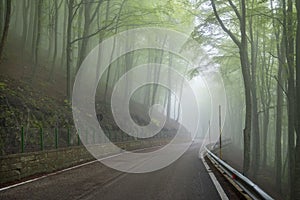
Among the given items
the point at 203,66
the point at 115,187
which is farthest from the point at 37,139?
Result: the point at 203,66

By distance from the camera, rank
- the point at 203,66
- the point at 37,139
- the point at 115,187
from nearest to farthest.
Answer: the point at 115,187 → the point at 37,139 → the point at 203,66

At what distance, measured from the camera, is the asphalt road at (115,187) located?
8.48m

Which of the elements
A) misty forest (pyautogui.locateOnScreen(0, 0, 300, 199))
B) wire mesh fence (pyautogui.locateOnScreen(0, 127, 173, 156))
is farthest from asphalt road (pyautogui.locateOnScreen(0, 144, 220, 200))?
misty forest (pyautogui.locateOnScreen(0, 0, 300, 199))

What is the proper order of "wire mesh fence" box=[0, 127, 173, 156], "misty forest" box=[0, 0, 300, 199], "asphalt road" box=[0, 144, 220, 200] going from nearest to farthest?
"asphalt road" box=[0, 144, 220, 200] < "wire mesh fence" box=[0, 127, 173, 156] < "misty forest" box=[0, 0, 300, 199]

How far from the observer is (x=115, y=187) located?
9789 millimetres

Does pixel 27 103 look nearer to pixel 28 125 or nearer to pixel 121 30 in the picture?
pixel 28 125

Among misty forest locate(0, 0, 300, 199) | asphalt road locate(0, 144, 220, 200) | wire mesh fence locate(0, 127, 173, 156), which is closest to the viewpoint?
asphalt road locate(0, 144, 220, 200)

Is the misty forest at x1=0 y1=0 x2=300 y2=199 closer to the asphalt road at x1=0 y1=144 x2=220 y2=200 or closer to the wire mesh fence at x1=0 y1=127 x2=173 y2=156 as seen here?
the wire mesh fence at x1=0 y1=127 x2=173 y2=156

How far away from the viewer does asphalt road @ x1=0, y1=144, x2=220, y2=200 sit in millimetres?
8477

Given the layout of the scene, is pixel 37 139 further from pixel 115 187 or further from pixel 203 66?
pixel 203 66

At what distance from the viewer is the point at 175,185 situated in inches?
412

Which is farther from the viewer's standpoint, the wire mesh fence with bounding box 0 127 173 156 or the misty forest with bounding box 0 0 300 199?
the misty forest with bounding box 0 0 300 199

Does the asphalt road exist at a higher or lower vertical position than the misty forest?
lower

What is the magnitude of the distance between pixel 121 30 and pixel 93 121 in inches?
394
